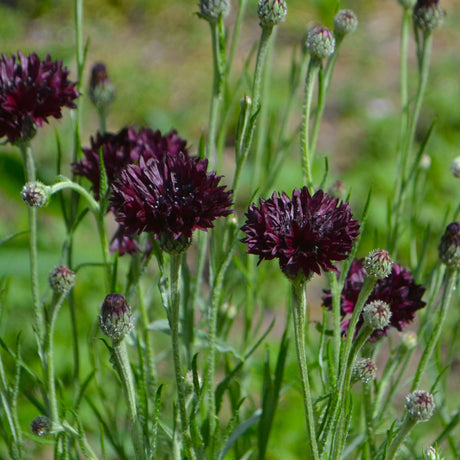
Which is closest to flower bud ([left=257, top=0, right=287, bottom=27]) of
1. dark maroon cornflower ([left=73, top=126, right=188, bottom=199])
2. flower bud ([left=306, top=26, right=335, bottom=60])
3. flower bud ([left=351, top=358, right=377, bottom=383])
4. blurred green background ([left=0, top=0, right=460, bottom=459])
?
flower bud ([left=306, top=26, right=335, bottom=60])

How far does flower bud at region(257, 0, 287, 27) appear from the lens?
0.87m

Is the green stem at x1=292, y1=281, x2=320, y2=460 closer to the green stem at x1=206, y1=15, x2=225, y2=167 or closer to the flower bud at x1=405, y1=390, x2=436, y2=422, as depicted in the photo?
the flower bud at x1=405, y1=390, x2=436, y2=422

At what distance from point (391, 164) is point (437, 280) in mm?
1819

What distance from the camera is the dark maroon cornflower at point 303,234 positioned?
730 mm

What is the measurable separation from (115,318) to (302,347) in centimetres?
19

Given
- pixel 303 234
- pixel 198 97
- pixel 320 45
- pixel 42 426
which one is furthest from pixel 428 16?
pixel 198 97

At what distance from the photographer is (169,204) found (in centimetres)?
76

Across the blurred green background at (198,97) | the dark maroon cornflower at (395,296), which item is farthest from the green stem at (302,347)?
the blurred green background at (198,97)

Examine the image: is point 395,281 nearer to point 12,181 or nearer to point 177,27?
point 12,181

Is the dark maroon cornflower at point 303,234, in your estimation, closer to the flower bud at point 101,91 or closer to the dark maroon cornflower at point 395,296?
the dark maroon cornflower at point 395,296

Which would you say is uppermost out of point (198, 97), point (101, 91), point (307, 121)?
point (198, 97)

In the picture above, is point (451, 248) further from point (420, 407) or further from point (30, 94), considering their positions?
point (30, 94)

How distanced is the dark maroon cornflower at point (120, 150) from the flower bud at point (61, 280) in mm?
163

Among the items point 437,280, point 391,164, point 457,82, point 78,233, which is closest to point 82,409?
point 78,233
